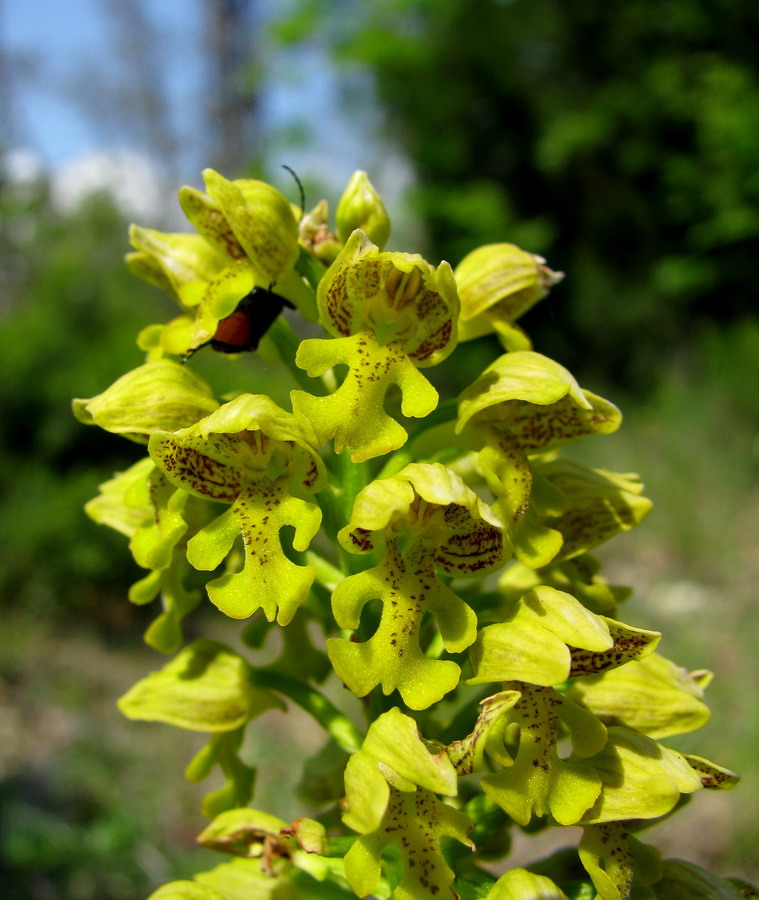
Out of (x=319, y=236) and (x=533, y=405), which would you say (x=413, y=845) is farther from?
(x=319, y=236)

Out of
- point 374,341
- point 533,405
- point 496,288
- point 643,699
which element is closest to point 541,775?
point 643,699

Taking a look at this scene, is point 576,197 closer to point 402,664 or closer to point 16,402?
point 16,402

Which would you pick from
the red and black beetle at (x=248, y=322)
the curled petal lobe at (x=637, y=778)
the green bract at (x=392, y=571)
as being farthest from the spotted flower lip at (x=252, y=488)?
the curled petal lobe at (x=637, y=778)

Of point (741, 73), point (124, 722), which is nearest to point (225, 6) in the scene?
point (741, 73)

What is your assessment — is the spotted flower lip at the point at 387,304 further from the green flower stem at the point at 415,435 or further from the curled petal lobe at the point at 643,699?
the curled petal lobe at the point at 643,699

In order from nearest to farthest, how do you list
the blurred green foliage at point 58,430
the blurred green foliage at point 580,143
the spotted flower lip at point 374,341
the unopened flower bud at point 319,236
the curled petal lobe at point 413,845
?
the curled petal lobe at point 413,845 < the spotted flower lip at point 374,341 < the unopened flower bud at point 319,236 < the blurred green foliage at point 58,430 < the blurred green foliage at point 580,143

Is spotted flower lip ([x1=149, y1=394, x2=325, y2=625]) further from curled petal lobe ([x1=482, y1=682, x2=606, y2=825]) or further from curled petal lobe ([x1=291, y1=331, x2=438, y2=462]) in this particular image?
curled petal lobe ([x1=482, y1=682, x2=606, y2=825])
